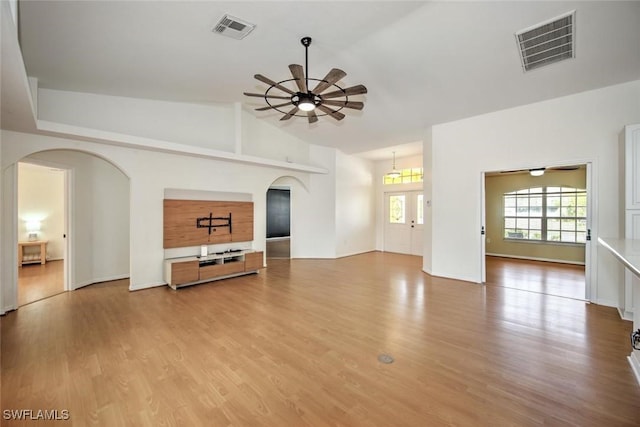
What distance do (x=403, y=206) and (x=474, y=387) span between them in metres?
7.35

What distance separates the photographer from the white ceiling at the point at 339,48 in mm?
2887

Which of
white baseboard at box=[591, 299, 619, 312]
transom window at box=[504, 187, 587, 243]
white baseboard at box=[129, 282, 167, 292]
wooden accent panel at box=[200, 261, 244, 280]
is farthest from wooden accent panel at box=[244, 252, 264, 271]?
transom window at box=[504, 187, 587, 243]

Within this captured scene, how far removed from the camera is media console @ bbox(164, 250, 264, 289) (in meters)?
4.98

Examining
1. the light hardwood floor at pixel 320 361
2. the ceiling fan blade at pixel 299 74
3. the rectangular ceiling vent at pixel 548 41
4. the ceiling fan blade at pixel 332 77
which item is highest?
the rectangular ceiling vent at pixel 548 41

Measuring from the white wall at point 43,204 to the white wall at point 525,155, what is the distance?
30.3 feet

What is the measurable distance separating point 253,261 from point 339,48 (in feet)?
14.5

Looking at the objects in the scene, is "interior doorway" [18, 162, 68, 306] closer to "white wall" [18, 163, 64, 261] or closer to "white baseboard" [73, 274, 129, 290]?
"white wall" [18, 163, 64, 261]

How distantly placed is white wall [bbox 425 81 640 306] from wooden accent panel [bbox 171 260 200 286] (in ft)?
16.2

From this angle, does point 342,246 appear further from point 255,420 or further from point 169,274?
point 255,420

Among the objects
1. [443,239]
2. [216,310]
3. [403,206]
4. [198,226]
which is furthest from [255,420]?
[403,206]

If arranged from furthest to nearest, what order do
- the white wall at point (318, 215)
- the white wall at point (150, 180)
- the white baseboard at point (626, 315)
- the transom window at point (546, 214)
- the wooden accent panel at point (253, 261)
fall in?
the white wall at point (318, 215), the transom window at point (546, 214), the wooden accent panel at point (253, 261), the white wall at point (150, 180), the white baseboard at point (626, 315)

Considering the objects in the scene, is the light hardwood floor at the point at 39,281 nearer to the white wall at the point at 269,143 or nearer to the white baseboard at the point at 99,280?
the white baseboard at the point at 99,280

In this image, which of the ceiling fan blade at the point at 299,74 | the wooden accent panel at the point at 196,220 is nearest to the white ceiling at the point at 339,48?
the ceiling fan blade at the point at 299,74

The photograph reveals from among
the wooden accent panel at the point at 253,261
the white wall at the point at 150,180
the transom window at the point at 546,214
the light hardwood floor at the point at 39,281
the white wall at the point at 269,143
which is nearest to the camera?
the white wall at the point at 150,180
